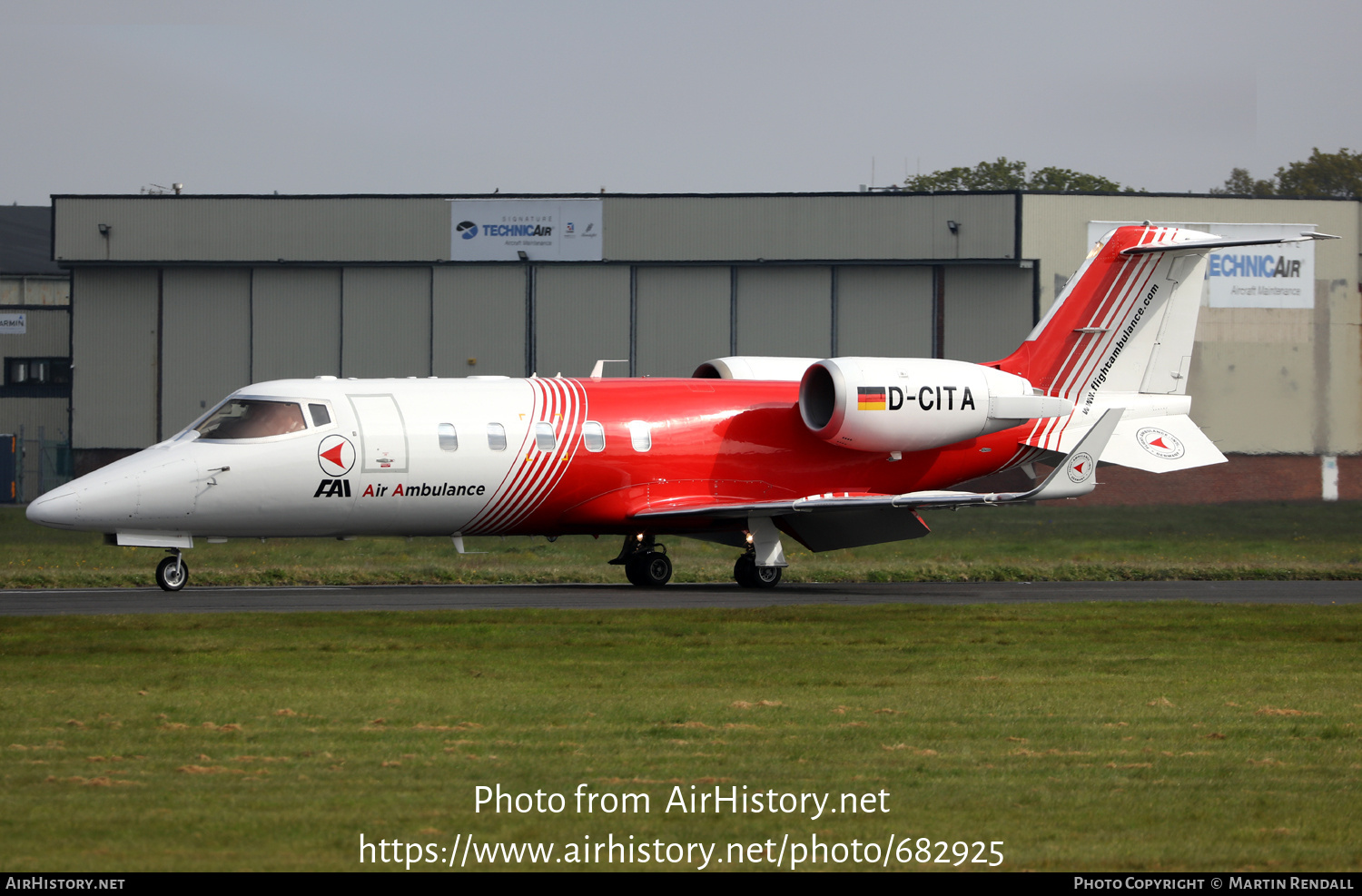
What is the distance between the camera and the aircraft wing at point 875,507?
23078 mm

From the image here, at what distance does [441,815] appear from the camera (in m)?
8.37

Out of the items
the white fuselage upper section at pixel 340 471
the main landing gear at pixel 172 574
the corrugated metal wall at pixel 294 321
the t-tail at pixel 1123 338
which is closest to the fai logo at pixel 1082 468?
the t-tail at pixel 1123 338

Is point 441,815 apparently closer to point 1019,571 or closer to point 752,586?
point 752,586

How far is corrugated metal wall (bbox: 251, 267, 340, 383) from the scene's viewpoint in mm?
51812

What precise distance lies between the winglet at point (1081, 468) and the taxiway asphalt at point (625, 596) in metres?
1.64

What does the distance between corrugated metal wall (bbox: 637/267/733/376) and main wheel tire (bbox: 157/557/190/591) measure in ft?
96.5

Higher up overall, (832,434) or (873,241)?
(873,241)

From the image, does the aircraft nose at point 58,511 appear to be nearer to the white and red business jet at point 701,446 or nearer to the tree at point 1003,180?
the white and red business jet at point 701,446

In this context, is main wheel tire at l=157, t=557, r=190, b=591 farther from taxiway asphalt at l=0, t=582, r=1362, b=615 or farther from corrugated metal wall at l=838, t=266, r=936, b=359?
corrugated metal wall at l=838, t=266, r=936, b=359

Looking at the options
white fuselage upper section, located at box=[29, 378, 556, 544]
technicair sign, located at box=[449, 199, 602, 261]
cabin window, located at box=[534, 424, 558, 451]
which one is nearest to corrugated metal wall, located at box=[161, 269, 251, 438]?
technicair sign, located at box=[449, 199, 602, 261]

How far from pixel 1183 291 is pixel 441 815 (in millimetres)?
22766

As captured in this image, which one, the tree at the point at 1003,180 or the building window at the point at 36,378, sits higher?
the tree at the point at 1003,180

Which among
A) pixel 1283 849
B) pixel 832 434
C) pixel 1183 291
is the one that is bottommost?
pixel 1283 849
